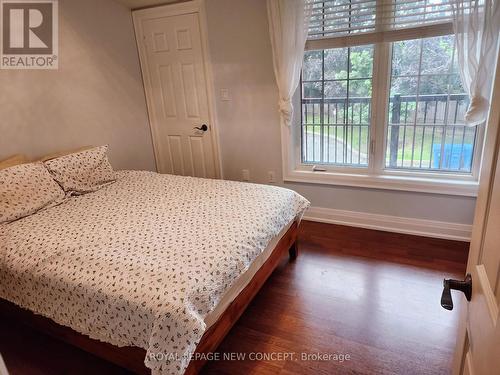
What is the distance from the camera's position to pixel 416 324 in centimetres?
182

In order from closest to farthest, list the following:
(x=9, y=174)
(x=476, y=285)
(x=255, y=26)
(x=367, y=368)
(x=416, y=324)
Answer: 1. (x=476, y=285)
2. (x=367, y=368)
3. (x=416, y=324)
4. (x=9, y=174)
5. (x=255, y=26)

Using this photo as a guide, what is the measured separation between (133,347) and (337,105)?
249 cm

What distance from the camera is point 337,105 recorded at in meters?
2.92

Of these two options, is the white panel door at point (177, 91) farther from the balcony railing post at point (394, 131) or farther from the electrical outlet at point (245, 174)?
the balcony railing post at point (394, 131)

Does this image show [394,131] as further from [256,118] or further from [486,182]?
[486,182]

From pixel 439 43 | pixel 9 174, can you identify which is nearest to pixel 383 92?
pixel 439 43

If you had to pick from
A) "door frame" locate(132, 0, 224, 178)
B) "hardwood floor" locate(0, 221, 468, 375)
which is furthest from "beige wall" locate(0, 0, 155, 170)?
"hardwood floor" locate(0, 221, 468, 375)

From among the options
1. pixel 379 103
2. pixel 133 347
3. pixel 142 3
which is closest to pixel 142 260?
pixel 133 347

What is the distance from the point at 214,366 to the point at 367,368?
2.52ft

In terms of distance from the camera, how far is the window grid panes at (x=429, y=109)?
8.06ft

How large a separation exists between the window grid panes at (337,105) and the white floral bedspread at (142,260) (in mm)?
1021

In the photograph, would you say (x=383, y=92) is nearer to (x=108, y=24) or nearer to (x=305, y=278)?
(x=305, y=278)

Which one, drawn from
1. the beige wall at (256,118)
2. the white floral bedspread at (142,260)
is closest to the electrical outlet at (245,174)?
the beige wall at (256,118)

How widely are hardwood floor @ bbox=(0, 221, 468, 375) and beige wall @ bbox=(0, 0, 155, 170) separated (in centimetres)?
148
